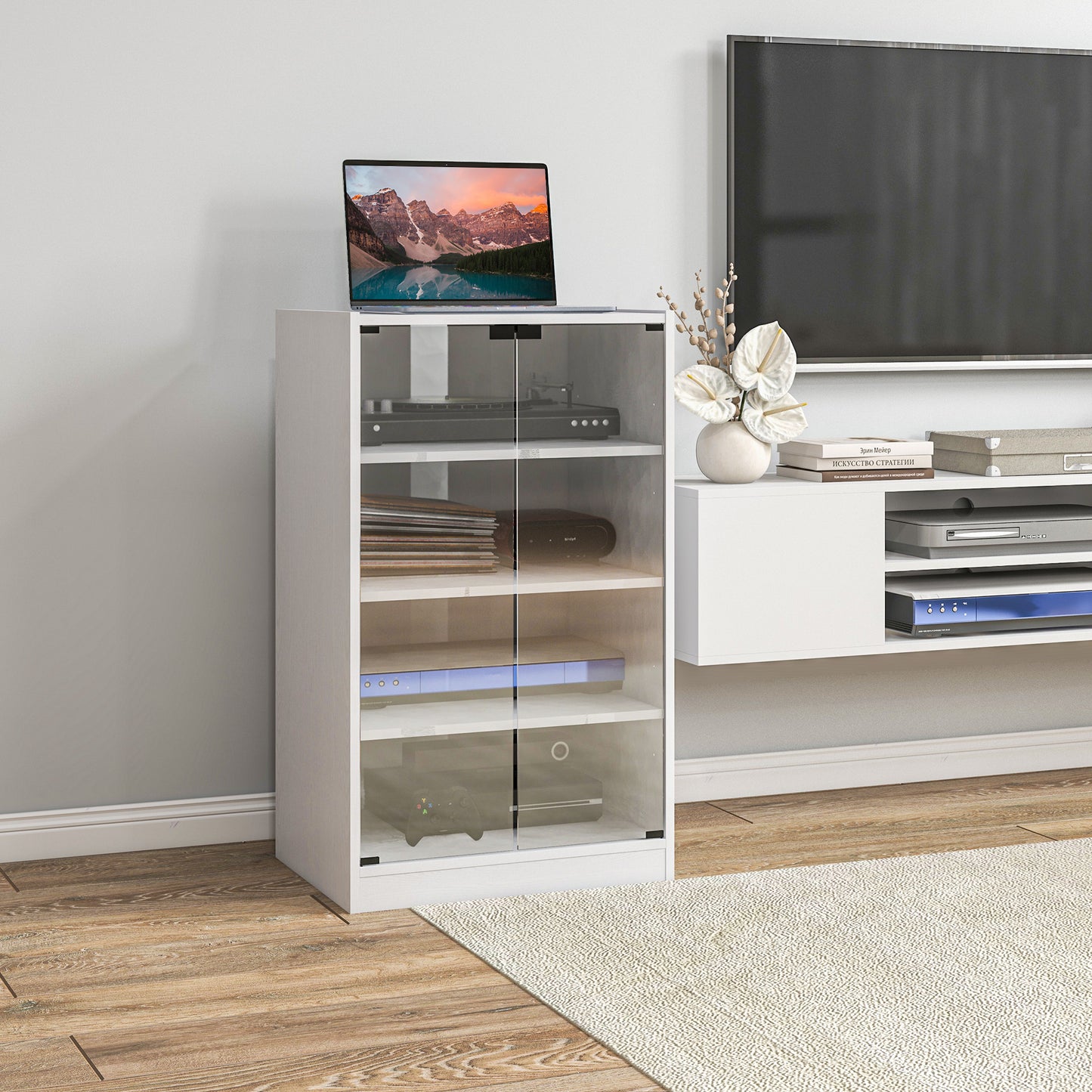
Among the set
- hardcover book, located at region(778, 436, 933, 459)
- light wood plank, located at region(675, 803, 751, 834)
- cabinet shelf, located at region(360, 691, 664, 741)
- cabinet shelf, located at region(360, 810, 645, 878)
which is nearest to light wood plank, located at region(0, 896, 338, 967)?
cabinet shelf, located at region(360, 810, 645, 878)

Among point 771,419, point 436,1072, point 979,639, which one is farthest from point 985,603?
point 436,1072

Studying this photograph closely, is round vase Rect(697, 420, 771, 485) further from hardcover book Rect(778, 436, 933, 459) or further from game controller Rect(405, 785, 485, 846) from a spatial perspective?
game controller Rect(405, 785, 485, 846)

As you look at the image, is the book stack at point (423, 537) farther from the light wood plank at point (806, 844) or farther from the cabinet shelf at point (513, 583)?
the light wood plank at point (806, 844)

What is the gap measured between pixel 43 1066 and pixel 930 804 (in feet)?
7.01

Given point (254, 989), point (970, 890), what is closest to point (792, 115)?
point (970, 890)

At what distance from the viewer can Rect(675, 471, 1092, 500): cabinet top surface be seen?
10.2 feet

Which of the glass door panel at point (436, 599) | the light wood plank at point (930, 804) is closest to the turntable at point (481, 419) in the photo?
the glass door panel at point (436, 599)

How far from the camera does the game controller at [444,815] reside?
2.79 meters

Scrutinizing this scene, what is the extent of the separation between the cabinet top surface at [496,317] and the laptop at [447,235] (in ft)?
0.51

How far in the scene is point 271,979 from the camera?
2.42 metres

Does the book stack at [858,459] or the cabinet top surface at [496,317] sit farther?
the book stack at [858,459]

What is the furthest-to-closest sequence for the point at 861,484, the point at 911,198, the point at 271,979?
the point at 911,198 < the point at 861,484 < the point at 271,979

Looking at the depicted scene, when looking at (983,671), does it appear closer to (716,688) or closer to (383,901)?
(716,688)

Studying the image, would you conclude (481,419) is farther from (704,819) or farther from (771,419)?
(704,819)
